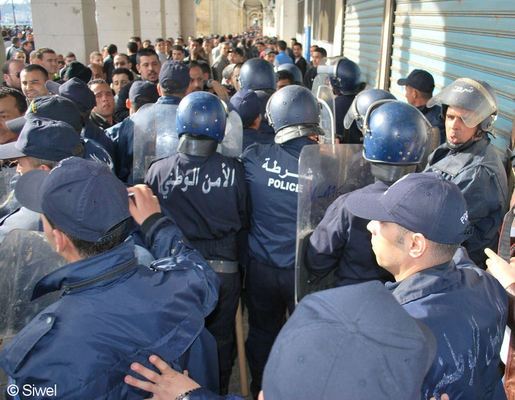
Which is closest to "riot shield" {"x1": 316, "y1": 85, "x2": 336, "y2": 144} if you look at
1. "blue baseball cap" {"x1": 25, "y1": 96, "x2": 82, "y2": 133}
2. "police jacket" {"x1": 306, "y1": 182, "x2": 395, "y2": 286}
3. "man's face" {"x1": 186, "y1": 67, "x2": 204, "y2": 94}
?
"police jacket" {"x1": 306, "y1": 182, "x2": 395, "y2": 286}

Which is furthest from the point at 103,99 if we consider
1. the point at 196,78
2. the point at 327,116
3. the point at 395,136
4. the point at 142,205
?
the point at 395,136

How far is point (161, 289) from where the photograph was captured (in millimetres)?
1633

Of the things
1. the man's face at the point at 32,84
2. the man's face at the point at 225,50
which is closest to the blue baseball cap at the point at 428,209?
the man's face at the point at 32,84

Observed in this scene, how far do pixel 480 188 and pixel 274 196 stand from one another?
1352 millimetres

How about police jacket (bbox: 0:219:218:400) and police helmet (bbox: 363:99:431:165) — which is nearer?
→ police jacket (bbox: 0:219:218:400)

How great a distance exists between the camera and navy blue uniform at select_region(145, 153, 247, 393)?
9.68 ft

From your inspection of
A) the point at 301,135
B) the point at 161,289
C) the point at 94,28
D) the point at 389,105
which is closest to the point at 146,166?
the point at 301,135

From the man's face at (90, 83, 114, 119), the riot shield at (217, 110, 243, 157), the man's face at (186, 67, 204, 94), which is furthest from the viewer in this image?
the man's face at (186, 67, 204, 94)

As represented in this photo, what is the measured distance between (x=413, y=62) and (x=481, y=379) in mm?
6085

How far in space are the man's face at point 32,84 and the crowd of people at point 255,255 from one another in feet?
4.01

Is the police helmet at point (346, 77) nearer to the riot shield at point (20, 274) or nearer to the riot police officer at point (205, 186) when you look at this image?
the riot police officer at point (205, 186)

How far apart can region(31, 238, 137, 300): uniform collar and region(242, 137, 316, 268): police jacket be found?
1.54 meters

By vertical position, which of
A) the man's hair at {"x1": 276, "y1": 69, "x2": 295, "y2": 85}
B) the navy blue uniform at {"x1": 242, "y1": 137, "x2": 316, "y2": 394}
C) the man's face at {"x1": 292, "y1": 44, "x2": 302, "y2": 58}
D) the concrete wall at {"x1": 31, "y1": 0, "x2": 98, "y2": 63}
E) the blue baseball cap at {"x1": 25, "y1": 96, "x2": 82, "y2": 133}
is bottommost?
the navy blue uniform at {"x1": 242, "y1": 137, "x2": 316, "y2": 394}

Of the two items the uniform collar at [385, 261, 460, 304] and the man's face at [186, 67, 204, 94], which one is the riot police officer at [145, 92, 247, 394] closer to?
the uniform collar at [385, 261, 460, 304]
